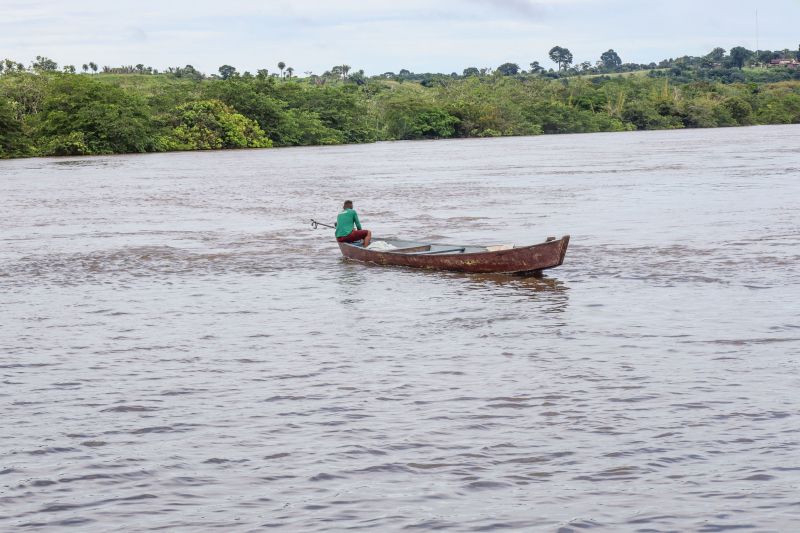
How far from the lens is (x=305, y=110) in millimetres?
122000

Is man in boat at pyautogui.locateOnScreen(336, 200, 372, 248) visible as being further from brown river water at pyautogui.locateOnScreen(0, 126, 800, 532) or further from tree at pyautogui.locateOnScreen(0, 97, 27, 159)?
tree at pyautogui.locateOnScreen(0, 97, 27, 159)

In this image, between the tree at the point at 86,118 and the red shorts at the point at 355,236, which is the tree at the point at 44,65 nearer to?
the tree at the point at 86,118

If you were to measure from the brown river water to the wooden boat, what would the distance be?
42cm

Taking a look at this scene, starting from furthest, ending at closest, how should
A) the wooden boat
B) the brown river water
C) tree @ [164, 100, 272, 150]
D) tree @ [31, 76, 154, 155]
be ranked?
tree @ [164, 100, 272, 150] < tree @ [31, 76, 154, 155] < the wooden boat < the brown river water

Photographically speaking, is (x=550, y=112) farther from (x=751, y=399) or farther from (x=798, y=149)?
(x=751, y=399)

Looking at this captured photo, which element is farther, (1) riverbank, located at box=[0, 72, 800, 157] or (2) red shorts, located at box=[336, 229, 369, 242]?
(1) riverbank, located at box=[0, 72, 800, 157]

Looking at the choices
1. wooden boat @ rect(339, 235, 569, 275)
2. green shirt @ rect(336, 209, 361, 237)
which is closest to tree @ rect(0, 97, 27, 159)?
green shirt @ rect(336, 209, 361, 237)

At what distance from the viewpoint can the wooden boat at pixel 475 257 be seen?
21.4 metres

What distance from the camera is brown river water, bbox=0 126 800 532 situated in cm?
938

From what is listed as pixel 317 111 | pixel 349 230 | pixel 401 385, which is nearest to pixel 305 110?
pixel 317 111

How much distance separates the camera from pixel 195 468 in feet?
34.2

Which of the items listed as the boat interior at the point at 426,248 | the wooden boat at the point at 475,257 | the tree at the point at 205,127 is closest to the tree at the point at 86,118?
the tree at the point at 205,127

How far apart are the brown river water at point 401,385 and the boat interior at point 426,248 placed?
765mm

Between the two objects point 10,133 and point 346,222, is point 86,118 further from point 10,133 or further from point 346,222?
point 346,222
